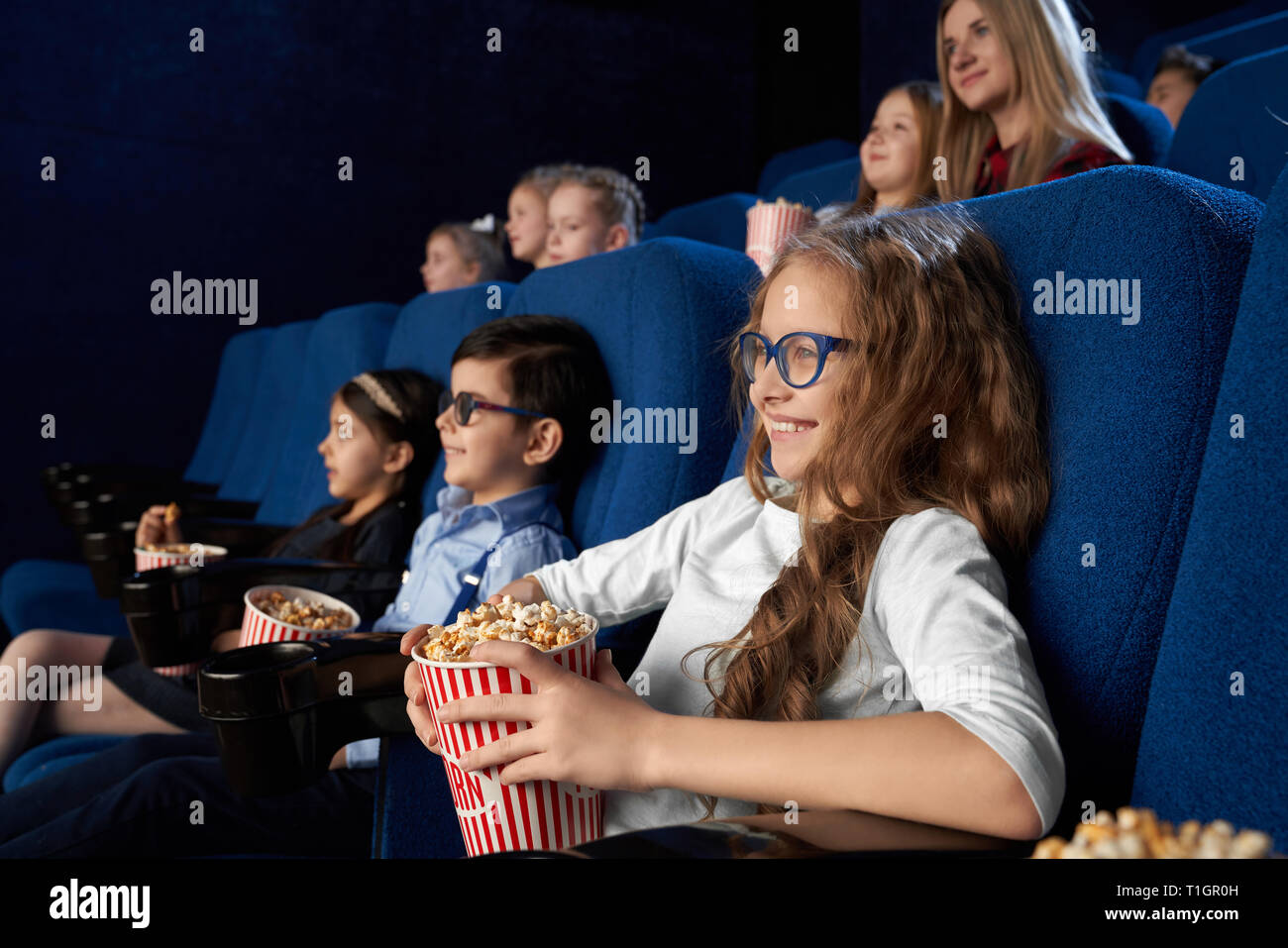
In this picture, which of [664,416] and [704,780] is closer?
[704,780]

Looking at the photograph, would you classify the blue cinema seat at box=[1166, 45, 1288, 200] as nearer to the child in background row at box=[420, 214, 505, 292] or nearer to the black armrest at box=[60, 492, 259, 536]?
the black armrest at box=[60, 492, 259, 536]

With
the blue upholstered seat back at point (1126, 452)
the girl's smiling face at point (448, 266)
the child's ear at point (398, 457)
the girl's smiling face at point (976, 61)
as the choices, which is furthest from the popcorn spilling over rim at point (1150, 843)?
the girl's smiling face at point (448, 266)

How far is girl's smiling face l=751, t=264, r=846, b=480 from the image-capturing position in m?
0.84

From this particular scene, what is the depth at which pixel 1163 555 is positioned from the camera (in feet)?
2.24

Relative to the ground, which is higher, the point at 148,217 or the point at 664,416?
the point at 148,217

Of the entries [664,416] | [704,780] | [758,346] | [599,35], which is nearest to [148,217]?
[599,35]

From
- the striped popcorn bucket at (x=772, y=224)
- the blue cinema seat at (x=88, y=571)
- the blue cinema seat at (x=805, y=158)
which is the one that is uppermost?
the blue cinema seat at (x=805, y=158)

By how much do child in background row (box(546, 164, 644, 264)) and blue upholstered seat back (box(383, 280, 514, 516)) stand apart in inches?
26.8

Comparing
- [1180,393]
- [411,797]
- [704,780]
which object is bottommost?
[411,797]

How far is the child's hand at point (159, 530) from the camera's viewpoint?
1.99 metres

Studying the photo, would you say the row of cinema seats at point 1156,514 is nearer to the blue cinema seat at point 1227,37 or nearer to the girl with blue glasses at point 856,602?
the girl with blue glasses at point 856,602

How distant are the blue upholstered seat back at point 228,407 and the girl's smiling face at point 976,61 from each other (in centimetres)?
288
